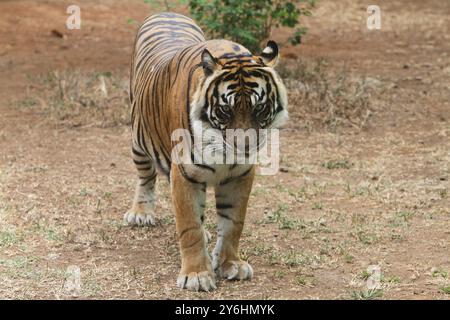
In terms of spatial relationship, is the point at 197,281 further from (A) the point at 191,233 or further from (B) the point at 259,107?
(B) the point at 259,107

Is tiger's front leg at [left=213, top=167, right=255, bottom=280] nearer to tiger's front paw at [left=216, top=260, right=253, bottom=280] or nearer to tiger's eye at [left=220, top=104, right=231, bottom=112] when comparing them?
tiger's front paw at [left=216, top=260, right=253, bottom=280]

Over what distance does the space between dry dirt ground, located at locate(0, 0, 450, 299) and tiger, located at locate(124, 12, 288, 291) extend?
18cm

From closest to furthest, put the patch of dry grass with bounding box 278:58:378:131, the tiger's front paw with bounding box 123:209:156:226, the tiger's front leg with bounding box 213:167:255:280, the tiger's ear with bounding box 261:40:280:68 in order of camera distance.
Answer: the tiger's ear with bounding box 261:40:280:68 < the tiger's front leg with bounding box 213:167:255:280 < the tiger's front paw with bounding box 123:209:156:226 < the patch of dry grass with bounding box 278:58:378:131

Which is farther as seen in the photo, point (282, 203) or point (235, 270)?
point (282, 203)

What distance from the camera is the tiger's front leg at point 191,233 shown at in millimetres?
4609

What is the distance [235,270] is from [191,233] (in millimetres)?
356

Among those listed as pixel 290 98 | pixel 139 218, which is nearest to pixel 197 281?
pixel 139 218

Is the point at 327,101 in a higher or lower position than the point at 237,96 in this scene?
lower

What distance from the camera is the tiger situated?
433cm

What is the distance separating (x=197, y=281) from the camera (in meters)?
4.63

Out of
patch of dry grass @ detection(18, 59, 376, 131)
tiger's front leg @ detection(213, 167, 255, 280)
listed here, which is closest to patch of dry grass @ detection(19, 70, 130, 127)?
patch of dry grass @ detection(18, 59, 376, 131)

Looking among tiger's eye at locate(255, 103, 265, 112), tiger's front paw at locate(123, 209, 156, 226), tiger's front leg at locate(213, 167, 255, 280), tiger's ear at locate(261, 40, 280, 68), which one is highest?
tiger's ear at locate(261, 40, 280, 68)

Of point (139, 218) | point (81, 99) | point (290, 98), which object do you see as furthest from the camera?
point (81, 99)
